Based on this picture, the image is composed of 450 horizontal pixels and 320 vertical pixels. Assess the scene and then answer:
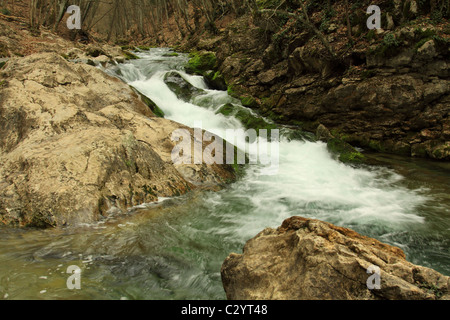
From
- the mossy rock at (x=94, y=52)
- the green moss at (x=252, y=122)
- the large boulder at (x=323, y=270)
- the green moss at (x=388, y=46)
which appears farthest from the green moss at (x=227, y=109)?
the large boulder at (x=323, y=270)

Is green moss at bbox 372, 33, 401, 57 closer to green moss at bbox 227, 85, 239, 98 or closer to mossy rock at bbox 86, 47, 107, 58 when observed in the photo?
green moss at bbox 227, 85, 239, 98

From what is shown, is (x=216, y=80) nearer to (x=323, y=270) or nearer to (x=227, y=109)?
(x=227, y=109)

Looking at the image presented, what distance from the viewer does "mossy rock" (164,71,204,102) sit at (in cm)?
1507

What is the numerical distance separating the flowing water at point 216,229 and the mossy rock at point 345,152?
1.13ft

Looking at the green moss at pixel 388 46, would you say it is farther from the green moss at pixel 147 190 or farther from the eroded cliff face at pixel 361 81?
the green moss at pixel 147 190

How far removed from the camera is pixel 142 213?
16.3 feet

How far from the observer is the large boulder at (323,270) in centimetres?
224

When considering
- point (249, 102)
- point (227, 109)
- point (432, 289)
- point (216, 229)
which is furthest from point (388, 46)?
point (432, 289)

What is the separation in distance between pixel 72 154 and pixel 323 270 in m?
4.75

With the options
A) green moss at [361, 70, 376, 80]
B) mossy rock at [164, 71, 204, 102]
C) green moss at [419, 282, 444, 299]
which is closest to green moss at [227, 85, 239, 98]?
mossy rock at [164, 71, 204, 102]

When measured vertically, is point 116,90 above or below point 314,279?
above

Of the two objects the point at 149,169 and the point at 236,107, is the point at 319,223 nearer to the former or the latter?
the point at 149,169

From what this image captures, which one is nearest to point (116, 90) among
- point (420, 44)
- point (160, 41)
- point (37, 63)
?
point (37, 63)

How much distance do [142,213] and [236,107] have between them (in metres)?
9.56
